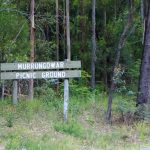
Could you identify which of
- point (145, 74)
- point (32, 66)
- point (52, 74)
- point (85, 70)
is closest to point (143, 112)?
point (145, 74)

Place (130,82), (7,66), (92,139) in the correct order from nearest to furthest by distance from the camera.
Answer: (92,139)
(7,66)
(130,82)

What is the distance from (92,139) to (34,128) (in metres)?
1.47

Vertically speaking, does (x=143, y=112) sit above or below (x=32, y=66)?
below

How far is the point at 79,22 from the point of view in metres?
28.6

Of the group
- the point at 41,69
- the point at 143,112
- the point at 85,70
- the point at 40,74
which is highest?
the point at 41,69

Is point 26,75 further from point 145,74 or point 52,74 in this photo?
point 145,74

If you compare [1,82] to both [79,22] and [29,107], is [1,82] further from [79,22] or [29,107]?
[79,22]

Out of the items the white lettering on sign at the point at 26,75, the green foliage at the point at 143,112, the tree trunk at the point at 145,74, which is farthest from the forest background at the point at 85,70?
the white lettering on sign at the point at 26,75

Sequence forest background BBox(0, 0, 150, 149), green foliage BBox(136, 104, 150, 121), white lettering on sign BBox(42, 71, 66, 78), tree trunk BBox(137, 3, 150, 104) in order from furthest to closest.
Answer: tree trunk BBox(137, 3, 150, 104) < green foliage BBox(136, 104, 150, 121) < white lettering on sign BBox(42, 71, 66, 78) < forest background BBox(0, 0, 150, 149)

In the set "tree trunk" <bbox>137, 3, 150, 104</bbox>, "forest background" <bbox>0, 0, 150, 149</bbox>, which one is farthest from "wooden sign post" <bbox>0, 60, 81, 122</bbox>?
"tree trunk" <bbox>137, 3, 150, 104</bbox>

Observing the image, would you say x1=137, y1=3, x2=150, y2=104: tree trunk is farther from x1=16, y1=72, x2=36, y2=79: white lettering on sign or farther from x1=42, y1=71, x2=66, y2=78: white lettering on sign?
x1=16, y1=72, x2=36, y2=79: white lettering on sign

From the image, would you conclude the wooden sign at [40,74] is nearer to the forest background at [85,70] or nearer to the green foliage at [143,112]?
the forest background at [85,70]

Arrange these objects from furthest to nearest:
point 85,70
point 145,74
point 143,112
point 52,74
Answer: point 85,70, point 145,74, point 143,112, point 52,74

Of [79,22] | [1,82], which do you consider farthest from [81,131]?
[79,22]
